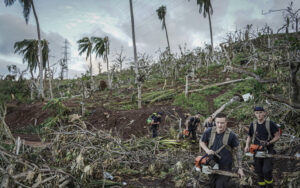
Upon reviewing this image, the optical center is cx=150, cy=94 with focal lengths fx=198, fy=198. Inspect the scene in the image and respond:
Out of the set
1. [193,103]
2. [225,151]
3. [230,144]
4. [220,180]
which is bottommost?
[220,180]

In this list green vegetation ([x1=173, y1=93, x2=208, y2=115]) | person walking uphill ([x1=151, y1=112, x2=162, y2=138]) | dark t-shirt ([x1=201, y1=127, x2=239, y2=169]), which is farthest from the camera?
green vegetation ([x1=173, y1=93, x2=208, y2=115])

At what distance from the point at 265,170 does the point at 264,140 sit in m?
0.56

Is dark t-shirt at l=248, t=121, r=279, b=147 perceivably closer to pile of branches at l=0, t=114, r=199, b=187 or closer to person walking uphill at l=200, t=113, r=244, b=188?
person walking uphill at l=200, t=113, r=244, b=188

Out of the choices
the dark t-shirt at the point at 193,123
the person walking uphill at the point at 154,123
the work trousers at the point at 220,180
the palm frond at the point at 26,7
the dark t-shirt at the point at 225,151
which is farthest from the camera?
the palm frond at the point at 26,7

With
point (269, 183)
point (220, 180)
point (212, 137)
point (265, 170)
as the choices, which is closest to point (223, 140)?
point (212, 137)

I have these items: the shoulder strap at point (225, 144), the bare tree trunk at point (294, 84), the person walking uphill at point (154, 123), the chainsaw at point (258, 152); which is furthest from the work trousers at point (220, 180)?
the person walking uphill at point (154, 123)

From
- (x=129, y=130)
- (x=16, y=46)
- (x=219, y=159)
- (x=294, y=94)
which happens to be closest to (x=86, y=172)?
(x=219, y=159)

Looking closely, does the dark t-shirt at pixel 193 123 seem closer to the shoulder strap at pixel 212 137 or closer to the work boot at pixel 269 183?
the work boot at pixel 269 183

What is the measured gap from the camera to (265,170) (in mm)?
3674

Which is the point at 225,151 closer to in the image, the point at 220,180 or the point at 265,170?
the point at 220,180

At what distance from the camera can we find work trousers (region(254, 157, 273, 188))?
366 centimetres

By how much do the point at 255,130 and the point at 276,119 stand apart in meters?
3.29

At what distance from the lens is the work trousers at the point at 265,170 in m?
3.66

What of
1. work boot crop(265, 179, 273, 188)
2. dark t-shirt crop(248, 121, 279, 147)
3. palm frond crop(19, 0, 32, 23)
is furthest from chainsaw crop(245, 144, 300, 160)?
palm frond crop(19, 0, 32, 23)
